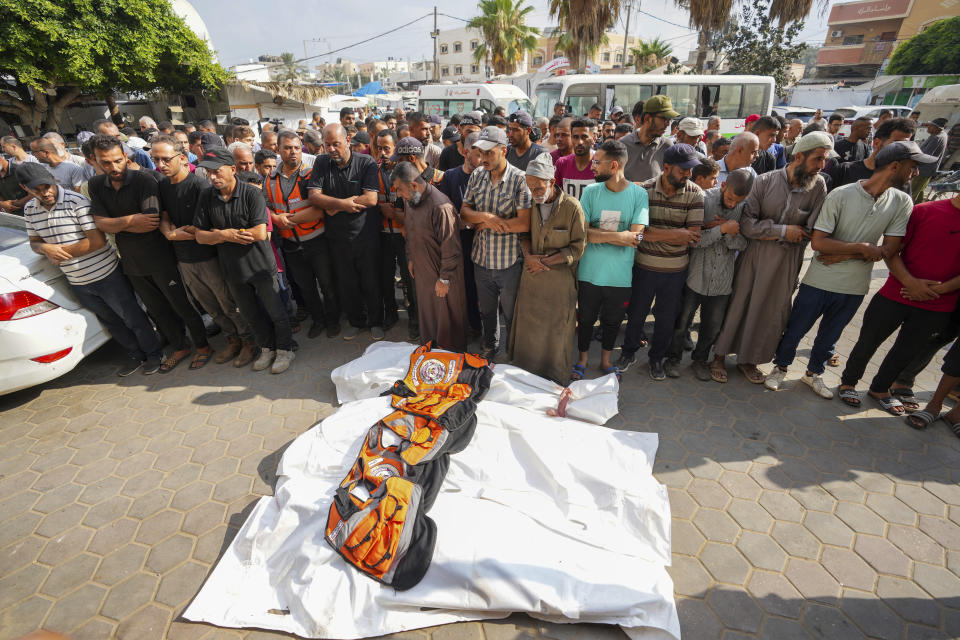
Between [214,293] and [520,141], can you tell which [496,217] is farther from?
[214,293]

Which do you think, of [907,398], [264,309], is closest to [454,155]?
[264,309]

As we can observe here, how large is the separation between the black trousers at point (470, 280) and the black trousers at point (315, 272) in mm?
1429

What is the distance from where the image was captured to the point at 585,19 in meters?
18.1

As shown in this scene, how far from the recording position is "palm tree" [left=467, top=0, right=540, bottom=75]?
28297 mm

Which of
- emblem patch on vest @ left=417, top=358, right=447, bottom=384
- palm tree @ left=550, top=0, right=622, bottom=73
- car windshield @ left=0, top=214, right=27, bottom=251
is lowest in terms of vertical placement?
emblem patch on vest @ left=417, top=358, right=447, bottom=384

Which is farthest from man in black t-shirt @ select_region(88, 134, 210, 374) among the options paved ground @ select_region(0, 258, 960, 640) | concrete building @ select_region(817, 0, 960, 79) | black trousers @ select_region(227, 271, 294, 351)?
concrete building @ select_region(817, 0, 960, 79)

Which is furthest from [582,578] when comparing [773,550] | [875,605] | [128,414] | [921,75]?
[921,75]

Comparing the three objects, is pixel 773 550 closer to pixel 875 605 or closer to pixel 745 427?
pixel 875 605

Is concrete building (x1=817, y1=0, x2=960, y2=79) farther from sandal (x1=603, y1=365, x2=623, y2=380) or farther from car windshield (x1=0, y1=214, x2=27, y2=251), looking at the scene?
car windshield (x1=0, y1=214, x2=27, y2=251)

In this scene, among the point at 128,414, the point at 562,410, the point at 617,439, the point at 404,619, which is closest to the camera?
the point at 404,619

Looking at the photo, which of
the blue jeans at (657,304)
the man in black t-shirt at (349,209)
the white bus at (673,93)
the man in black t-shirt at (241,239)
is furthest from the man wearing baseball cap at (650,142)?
the white bus at (673,93)

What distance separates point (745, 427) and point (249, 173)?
16.0 ft

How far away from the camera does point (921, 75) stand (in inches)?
1104

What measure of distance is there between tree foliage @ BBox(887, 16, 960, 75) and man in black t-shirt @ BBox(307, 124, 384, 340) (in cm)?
4015
